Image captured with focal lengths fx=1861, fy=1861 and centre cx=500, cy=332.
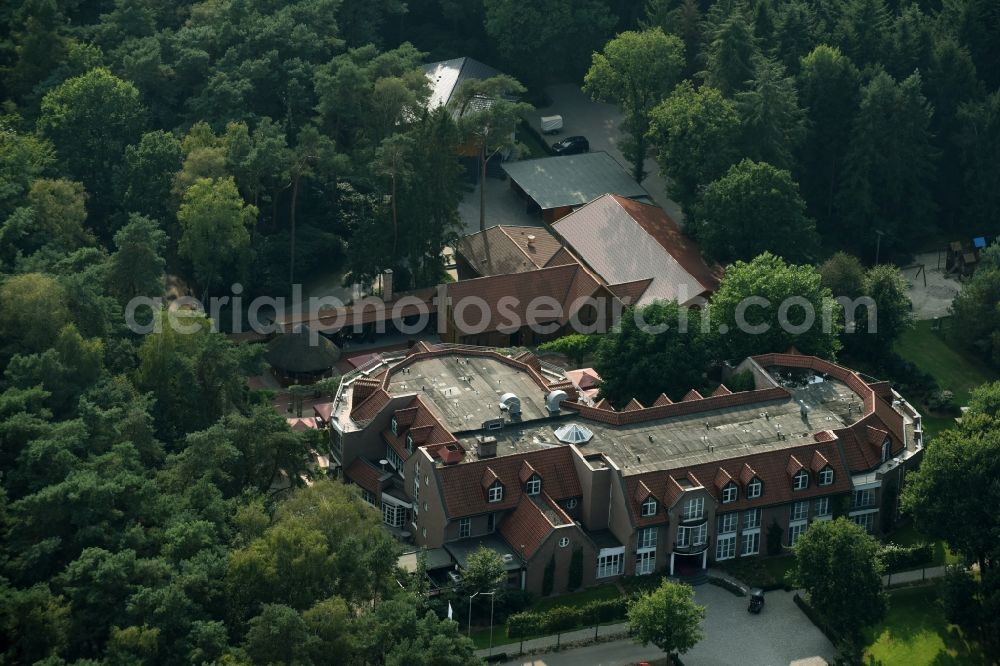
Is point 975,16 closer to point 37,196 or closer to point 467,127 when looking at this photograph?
point 467,127

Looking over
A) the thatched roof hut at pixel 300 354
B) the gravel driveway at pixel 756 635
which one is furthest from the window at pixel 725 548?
the thatched roof hut at pixel 300 354

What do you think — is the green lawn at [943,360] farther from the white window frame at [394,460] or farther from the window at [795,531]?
the white window frame at [394,460]

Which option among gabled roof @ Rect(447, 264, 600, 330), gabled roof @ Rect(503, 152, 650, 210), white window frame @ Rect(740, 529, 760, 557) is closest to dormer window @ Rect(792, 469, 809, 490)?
white window frame @ Rect(740, 529, 760, 557)

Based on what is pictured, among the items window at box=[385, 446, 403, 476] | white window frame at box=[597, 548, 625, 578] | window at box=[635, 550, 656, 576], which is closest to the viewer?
white window frame at box=[597, 548, 625, 578]

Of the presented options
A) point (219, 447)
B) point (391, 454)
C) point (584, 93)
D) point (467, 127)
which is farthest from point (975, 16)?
point (219, 447)

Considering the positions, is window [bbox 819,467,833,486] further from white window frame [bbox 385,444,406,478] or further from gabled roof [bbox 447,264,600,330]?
gabled roof [bbox 447,264,600,330]

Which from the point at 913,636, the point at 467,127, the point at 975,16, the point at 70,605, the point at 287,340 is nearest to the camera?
the point at 70,605
